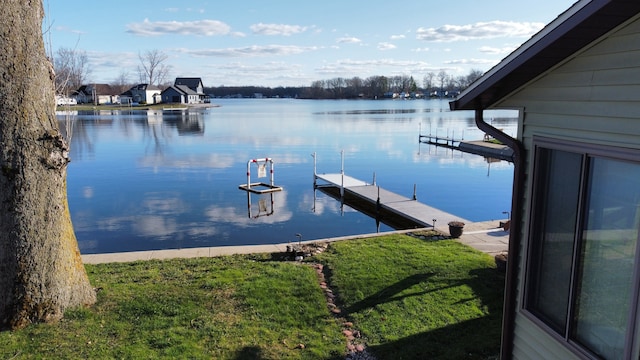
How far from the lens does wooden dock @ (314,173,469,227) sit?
16.2m

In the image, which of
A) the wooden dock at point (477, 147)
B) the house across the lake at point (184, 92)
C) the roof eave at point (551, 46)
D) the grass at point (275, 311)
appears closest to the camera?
the roof eave at point (551, 46)

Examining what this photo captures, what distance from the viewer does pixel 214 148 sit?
37562 millimetres

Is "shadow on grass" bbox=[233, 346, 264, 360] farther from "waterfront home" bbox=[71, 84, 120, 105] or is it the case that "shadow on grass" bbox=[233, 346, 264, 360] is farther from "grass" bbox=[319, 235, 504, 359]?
"waterfront home" bbox=[71, 84, 120, 105]

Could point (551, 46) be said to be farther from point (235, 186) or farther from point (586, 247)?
point (235, 186)

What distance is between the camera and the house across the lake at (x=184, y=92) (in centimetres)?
11357

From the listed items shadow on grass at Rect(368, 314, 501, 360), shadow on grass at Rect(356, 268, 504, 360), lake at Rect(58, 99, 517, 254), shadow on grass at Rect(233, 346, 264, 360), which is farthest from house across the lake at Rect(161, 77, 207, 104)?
shadow on grass at Rect(368, 314, 501, 360)

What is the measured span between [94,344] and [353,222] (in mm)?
12638

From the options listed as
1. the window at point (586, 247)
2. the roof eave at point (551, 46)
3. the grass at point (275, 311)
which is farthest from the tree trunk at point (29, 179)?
the window at point (586, 247)

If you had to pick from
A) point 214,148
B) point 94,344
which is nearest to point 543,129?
point 94,344

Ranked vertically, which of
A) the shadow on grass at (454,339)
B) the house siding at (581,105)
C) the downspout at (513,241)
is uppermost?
the house siding at (581,105)

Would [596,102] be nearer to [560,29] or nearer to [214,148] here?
[560,29]

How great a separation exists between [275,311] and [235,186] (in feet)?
55.0

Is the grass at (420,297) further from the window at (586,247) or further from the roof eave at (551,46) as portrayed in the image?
the roof eave at (551,46)

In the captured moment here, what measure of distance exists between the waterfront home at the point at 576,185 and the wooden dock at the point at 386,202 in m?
10.6
